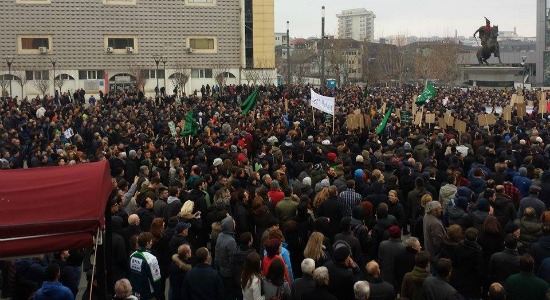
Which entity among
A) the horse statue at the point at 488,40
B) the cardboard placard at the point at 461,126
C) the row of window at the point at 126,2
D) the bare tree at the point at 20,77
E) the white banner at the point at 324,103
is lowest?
the cardboard placard at the point at 461,126

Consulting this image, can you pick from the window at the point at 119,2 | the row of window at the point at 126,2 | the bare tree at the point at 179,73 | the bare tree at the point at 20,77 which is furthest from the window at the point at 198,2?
the bare tree at the point at 20,77

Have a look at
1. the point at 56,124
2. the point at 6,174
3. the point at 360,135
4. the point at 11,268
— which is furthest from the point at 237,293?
the point at 56,124

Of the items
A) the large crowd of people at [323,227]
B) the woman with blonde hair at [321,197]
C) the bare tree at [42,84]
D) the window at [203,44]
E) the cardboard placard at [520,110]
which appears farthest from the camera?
the window at [203,44]

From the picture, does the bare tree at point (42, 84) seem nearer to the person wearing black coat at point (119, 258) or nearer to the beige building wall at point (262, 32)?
the beige building wall at point (262, 32)

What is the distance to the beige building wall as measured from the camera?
71.7 meters

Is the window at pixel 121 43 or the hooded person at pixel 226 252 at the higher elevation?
the window at pixel 121 43

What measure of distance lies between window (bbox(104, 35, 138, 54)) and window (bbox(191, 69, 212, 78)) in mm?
5767

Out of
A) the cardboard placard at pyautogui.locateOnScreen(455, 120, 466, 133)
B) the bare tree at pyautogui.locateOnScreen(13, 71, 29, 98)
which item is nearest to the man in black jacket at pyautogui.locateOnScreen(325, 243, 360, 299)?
the cardboard placard at pyautogui.locateOnScreen(455, 120, 466, 133)

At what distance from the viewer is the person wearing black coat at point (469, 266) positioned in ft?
28.6

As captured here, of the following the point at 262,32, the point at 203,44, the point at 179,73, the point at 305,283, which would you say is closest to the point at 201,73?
the point at 203,44

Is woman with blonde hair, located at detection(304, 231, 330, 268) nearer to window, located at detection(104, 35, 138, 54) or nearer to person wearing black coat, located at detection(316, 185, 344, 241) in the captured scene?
person wearing black coat, located at detection(316, 185, 344, 241)

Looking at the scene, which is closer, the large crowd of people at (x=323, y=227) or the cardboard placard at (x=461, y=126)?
the large crowd of people at (x=323, y=227)

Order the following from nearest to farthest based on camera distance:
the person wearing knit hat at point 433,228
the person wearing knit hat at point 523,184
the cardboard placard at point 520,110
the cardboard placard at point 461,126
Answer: the person wearing knit hat at point 433,228 → the person wearing knit hat at point 523,184 → the cardboard placard at point 461,126 → the cardboard placard at point 520,110

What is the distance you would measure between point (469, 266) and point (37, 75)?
202ft
